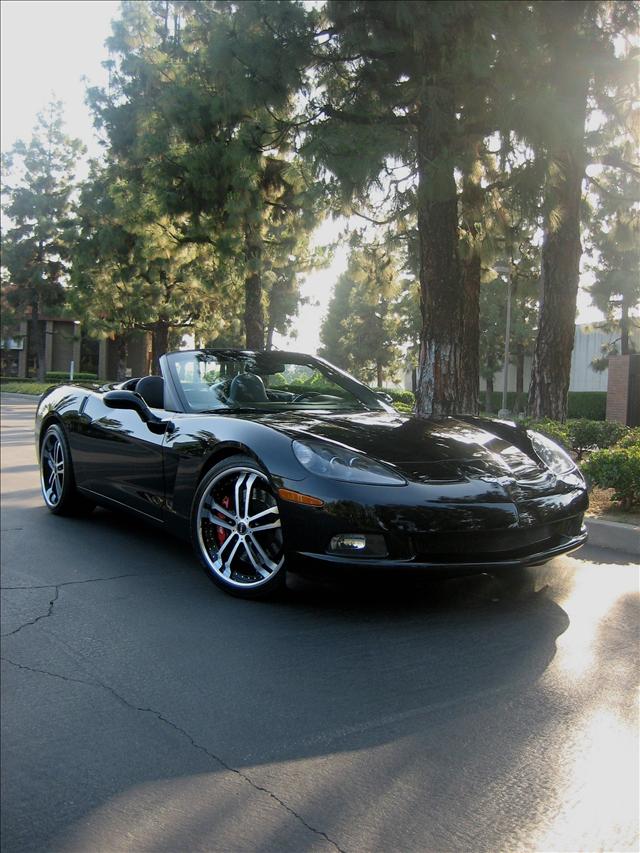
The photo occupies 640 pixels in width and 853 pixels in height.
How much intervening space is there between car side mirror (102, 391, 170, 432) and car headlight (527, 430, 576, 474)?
2.11 m

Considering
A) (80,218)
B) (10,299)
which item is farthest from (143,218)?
(10,299)

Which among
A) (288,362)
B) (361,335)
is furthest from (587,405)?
(288,362)

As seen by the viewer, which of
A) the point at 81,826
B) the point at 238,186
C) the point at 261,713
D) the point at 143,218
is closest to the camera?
the point at 81,826

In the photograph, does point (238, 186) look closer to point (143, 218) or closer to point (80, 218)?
point (143, 218)

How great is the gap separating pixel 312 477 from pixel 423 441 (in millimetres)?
762

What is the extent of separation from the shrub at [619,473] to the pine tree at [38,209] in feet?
130

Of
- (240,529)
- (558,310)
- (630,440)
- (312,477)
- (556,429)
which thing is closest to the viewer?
(312,477)

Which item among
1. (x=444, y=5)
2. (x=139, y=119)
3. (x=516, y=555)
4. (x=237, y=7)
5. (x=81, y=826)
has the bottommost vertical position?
(x=81, y=826)

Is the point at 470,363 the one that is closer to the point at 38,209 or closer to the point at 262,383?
the point at 262,383

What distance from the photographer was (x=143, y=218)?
19188mm

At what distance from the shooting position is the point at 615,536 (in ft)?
17.5

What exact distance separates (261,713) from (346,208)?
7.96 meters

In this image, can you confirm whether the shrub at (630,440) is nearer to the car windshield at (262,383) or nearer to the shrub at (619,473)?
the shrub at (619,473)

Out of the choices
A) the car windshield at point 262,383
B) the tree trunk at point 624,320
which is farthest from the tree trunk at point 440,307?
the tree trunk at point 624,320
